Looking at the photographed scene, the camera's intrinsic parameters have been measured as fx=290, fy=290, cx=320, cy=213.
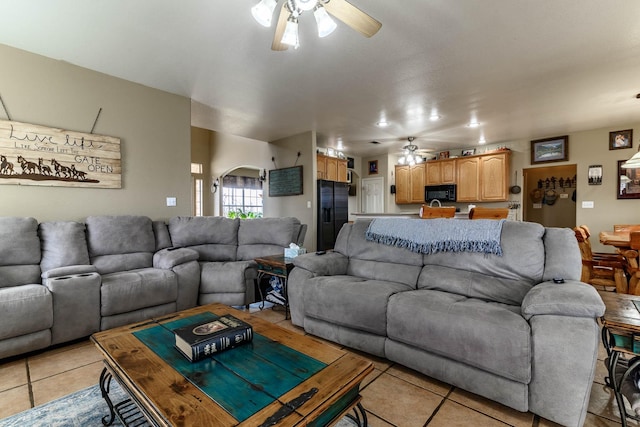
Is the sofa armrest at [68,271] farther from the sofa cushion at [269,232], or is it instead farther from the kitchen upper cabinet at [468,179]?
the kitchen upper cabinet at [468,179]

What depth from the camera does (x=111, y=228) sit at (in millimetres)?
2973

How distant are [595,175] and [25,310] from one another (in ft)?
25.8

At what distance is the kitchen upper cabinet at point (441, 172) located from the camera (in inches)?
268

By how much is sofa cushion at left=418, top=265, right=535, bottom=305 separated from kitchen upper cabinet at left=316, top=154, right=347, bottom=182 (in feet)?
13.3

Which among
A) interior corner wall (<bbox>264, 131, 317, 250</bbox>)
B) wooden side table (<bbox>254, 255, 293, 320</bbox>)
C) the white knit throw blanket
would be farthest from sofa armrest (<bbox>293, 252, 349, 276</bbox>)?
interior corner wall (<bbox>264, 131, 317, 250</bbox>)

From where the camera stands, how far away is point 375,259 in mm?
2635

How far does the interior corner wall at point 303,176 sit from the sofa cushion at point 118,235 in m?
2.96

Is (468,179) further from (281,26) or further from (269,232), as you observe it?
(281,26)

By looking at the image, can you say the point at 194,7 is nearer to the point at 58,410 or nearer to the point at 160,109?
the point at 160,109

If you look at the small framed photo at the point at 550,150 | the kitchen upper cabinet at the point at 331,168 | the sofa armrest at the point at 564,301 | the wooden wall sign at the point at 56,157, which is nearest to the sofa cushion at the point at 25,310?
the wooden wall sign at the point at 56,157

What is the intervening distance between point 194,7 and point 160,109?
1907 mm

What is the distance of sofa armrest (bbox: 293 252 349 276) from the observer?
2.53 metres

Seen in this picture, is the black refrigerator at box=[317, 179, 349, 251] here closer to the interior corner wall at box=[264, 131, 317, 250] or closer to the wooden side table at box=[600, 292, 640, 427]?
the interior corner wall at box=[264, 131, 317, 250]

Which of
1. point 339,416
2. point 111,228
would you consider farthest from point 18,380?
point 339,416
